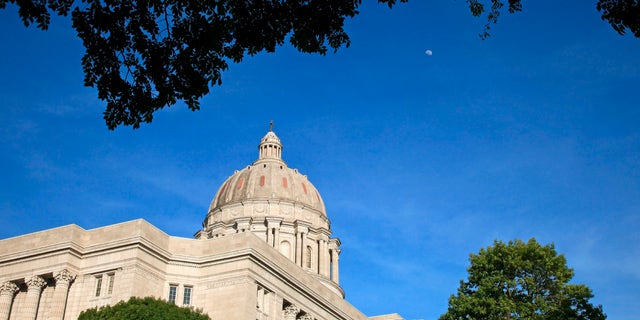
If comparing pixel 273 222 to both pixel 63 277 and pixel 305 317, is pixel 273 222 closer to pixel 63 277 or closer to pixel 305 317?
pixel 305 317

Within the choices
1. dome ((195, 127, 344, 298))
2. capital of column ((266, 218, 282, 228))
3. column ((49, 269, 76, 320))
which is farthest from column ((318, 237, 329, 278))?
column ((49, 269, 76, 320))

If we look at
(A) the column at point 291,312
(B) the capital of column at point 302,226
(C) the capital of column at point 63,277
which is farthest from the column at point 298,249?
(C) the capital of column at point 63,277

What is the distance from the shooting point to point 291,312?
4675 cm

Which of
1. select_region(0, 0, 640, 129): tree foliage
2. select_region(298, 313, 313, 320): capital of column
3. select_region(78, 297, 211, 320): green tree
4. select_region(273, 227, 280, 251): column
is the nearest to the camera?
select_region(0, 0, 640, 129): tree foliage

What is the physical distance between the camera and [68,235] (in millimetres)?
42812

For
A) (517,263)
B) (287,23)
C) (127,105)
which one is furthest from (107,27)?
(517,263)

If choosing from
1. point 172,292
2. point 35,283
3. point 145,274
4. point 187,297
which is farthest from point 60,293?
point 187,297

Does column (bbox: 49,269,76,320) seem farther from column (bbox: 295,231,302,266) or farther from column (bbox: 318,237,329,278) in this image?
column (bbox: 318,237,329,278)

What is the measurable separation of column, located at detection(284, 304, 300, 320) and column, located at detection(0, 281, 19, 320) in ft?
53.6

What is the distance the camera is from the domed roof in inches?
2891

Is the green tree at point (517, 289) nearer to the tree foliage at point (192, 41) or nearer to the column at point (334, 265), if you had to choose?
the column at point (334, 265)

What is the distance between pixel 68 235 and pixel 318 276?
3086cm

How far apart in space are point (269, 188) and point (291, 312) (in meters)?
28.4

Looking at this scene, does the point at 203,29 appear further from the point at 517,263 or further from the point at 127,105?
the point at 517,263
